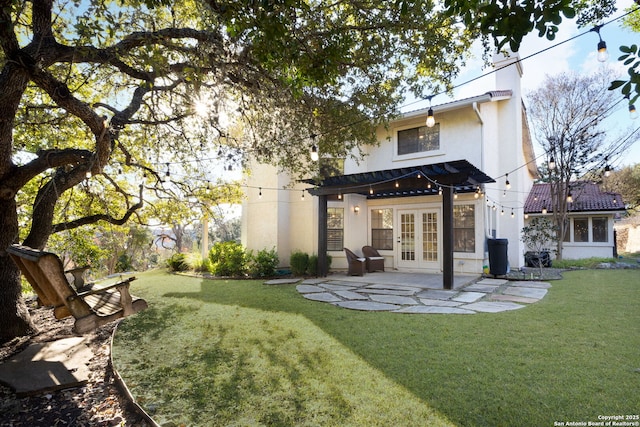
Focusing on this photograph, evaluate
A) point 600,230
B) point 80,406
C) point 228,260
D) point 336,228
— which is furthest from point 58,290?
point 600,230

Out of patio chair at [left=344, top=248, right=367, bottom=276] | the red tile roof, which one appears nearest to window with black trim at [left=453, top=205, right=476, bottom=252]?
patio chair at [left=344, top=248, right=367, bottom=276]

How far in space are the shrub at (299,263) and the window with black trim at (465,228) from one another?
488cm

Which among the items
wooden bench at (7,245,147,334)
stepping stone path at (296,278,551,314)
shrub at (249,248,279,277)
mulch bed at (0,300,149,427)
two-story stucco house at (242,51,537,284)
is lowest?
mulch bed at (0,300,149,427)

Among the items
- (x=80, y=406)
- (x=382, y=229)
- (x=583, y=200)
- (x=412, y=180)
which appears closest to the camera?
(x=80, y=406)

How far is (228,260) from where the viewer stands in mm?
10914

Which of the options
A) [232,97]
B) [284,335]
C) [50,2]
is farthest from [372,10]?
[284,335]

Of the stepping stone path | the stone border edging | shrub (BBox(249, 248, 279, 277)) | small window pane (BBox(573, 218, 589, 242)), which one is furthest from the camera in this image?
small window pane (BBox(573, 218, 589, 242))

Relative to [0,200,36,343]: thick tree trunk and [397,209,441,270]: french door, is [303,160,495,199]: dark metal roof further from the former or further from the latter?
[0,200,36,343]: thick tree trunk

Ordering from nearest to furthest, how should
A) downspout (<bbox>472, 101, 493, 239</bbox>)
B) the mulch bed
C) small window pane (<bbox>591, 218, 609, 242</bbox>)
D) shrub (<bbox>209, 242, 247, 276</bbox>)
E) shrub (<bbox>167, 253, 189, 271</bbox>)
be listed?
the mulch bed, downspout (<bbox>472, 101, 493, 239</bbox>), shrub (<bbox>209, 242, 247, 276</bbox>), shrub (<bbox>167, 253, 189, 271</bbox>), small window pane (<bbox>591, 218, 609, 242</bbox>)

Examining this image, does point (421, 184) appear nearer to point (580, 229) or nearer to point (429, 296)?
point (429, 296)

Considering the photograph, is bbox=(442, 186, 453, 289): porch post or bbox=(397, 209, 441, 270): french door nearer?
bbox=(442, 186, 453, 289): porch post

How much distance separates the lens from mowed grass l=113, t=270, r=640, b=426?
8.58ft

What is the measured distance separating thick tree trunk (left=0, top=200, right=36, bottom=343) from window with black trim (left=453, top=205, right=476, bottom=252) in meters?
10.3

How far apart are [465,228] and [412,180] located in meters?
2.88
